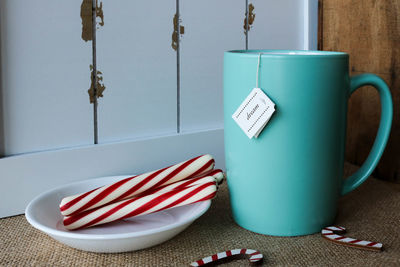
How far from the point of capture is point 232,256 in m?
0.58

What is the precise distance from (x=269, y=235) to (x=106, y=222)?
22 centimetres

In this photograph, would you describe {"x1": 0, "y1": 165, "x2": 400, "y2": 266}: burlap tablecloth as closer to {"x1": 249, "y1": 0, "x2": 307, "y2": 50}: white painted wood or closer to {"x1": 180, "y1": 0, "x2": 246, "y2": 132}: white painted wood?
{"x1": 180, "y1": 0, "x2": 246, "y2": 132}: white painted wood

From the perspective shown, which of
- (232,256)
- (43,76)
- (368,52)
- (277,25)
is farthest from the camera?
(277,25)

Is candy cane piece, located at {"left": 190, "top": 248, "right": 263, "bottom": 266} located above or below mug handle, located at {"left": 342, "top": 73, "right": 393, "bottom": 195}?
below

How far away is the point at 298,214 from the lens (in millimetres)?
629

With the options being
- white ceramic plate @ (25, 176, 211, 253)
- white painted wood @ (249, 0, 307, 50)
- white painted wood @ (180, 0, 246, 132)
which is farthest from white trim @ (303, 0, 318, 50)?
white ceramic plate @ (25, 176, 211, 253)

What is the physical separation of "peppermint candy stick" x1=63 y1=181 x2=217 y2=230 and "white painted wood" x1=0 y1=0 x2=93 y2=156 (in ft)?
0.58

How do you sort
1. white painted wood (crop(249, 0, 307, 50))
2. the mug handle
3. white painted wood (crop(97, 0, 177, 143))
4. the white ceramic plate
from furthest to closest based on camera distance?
1. white painted wood (crop(249, 0, 307, 50))
2. white painted wood (crop(97, 0, 177, 143))
3. the mug handle
4. the white ceramic plate

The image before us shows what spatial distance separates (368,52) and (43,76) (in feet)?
1.92

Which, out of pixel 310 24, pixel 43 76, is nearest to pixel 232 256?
pixel 43 76

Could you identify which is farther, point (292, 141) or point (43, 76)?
point (43, 76)

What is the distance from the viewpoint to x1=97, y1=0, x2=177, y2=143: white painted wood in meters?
0.79

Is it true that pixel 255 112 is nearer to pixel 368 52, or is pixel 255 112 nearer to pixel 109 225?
pixel 109 225

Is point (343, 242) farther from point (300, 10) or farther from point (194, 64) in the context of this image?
point (300, 10)
